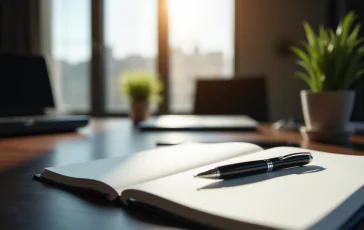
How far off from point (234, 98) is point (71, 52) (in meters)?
2.70

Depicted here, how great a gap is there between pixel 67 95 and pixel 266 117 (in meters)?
2.86

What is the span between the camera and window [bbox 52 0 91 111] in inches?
157

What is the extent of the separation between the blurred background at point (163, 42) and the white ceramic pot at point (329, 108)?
2720mm

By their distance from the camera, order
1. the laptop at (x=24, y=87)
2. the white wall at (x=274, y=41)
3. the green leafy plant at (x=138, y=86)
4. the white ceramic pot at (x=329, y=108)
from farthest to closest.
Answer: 1. the white wall at (x=274, y=41)
2. the green leafy plant at (x=138, y=86)
3. the laptop at (x=24, y=87)
4. the white ceramic pot at (x=329, y=108)

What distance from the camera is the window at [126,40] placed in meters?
3.86

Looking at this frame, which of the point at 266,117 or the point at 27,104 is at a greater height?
the point at 27,104

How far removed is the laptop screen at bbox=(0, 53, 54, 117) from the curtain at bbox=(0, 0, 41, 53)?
2.83 metres

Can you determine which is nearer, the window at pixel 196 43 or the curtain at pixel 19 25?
the window at pixel 196 43

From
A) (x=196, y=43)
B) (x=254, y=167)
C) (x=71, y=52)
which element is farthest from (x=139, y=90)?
(x=71, y=52)

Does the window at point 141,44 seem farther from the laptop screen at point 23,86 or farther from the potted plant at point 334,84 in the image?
the potted plant at point 334,84

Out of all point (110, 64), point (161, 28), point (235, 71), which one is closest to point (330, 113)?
point (235, 71)

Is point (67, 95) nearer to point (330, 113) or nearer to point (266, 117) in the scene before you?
point (266, 117)

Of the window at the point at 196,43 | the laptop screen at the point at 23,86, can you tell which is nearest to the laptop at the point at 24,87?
the laptop screen at the point at 23,86

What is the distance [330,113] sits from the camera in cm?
89
